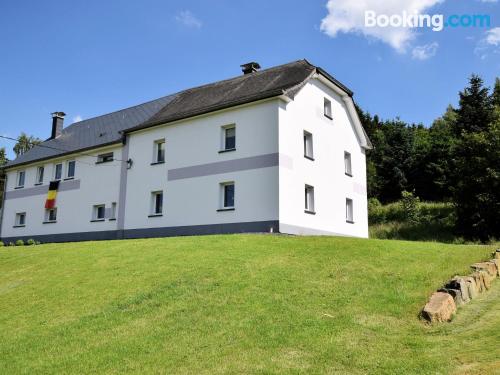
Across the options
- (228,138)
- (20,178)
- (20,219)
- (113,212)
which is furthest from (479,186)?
(20,178)

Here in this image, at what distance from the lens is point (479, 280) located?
36.1 feet

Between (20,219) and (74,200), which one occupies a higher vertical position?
(74,200)

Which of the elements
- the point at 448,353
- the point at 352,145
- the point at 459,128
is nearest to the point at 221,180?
the point at 352,145

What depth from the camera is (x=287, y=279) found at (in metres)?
11.6

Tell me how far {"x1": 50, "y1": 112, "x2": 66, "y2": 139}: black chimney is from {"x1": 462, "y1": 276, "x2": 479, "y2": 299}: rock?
31.8 m

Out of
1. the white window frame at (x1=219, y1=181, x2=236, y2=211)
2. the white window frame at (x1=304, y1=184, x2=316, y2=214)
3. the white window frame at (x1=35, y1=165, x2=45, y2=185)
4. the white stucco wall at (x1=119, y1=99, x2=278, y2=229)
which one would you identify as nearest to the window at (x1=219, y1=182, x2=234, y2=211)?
the white window frame at (x1=219, y1=181, x2=236, y2=211)

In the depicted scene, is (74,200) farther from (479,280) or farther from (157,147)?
(479,280)

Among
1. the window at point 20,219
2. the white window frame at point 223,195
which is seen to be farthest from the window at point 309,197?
the window at point 20,219

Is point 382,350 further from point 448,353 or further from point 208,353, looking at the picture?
point 208,353

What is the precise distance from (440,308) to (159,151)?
62.5 ft

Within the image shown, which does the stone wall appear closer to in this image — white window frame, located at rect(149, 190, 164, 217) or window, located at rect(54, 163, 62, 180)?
white window frame, located at rect(149, 190, 164, 217)

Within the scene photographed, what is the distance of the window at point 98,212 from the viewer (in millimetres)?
27417

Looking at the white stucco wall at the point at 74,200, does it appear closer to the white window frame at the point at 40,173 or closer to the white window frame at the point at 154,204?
the white window frame at the point at 40,173

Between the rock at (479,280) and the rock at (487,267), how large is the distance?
592mm
